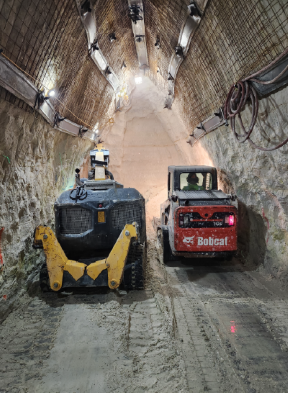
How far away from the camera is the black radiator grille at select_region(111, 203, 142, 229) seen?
509cm

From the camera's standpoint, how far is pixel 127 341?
3.29 m

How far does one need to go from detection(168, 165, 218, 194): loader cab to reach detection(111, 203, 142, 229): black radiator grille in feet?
6.31

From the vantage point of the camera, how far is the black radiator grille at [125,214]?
5.09 m

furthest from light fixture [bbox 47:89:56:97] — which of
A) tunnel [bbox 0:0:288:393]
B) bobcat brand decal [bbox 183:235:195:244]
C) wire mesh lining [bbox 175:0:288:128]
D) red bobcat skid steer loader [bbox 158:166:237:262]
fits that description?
bobcat brand decal [bbox 183:235:195:244]

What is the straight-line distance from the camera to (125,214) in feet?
16.9

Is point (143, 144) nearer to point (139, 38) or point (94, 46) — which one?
point (139, 38)

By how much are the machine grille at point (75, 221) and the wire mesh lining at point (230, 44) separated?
4.01 m

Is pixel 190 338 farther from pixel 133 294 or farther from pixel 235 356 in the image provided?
pixel 133 294

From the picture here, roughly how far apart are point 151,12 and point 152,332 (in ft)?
25.2

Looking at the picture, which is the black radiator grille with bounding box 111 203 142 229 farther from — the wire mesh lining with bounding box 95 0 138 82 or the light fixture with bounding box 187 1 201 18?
the wire mesh lining with bounding box 95 0 138 82

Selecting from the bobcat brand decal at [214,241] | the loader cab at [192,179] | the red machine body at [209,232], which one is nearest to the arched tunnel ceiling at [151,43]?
the loader cab at [192,179]

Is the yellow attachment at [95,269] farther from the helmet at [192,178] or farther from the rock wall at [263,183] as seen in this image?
the helmet at [192,178]

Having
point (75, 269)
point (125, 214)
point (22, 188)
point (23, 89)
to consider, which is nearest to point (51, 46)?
point (23, 89)

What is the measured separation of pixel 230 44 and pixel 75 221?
14.6 feet
